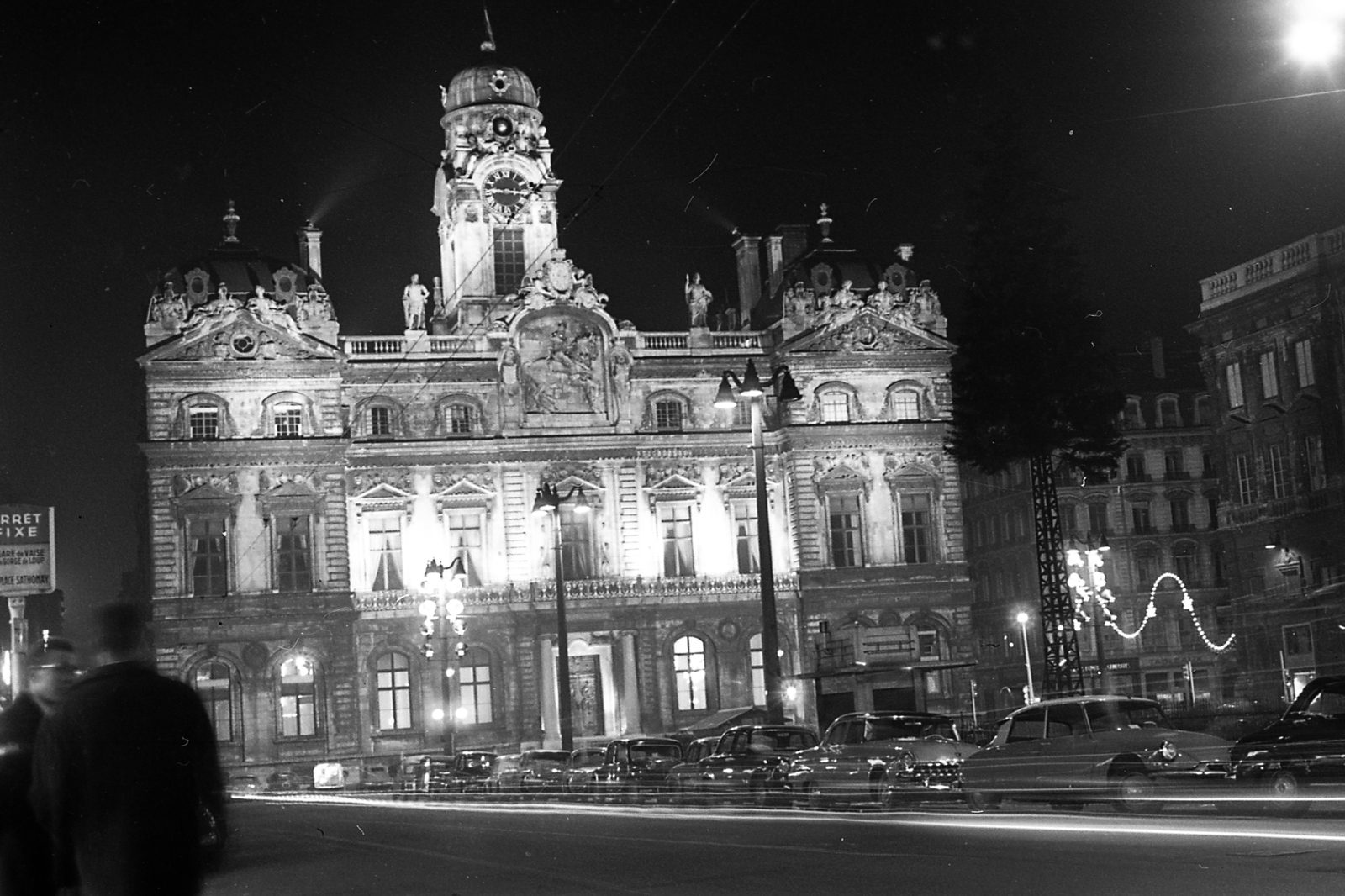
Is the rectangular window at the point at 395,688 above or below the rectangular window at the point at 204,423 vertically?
below

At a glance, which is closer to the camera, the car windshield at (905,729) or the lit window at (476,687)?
the car windshield at (905,729)

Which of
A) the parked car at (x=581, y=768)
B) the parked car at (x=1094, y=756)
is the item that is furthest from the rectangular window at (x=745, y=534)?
the parked car at (x=1094, y=756)

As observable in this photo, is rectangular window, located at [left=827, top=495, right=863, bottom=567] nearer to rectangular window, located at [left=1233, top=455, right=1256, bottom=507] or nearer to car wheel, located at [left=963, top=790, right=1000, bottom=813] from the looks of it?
rectangular window, located at [left=1233, top=455, right=1256, bottom=507]

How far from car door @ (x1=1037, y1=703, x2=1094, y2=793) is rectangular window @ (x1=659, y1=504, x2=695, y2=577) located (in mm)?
43699

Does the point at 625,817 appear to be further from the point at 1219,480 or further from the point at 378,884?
the point at 1219,480

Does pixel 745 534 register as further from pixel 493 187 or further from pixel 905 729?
pixel 905 729

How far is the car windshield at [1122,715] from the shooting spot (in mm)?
24547

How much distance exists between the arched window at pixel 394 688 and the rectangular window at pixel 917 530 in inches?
738

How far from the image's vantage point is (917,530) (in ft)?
231

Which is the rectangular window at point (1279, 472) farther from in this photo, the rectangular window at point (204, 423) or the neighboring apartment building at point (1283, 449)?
the rectangular window at point (204, 423)

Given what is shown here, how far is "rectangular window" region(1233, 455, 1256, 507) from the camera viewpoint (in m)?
63.7

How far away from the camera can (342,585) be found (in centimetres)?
6500

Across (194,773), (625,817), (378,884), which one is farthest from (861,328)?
(194,773)

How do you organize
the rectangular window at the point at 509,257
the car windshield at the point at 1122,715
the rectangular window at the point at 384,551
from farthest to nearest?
1. the rectangular window at the point at 509,257
2. the rectangular window at the point at 384,551
3. the car windshield at the point at 1122,715
